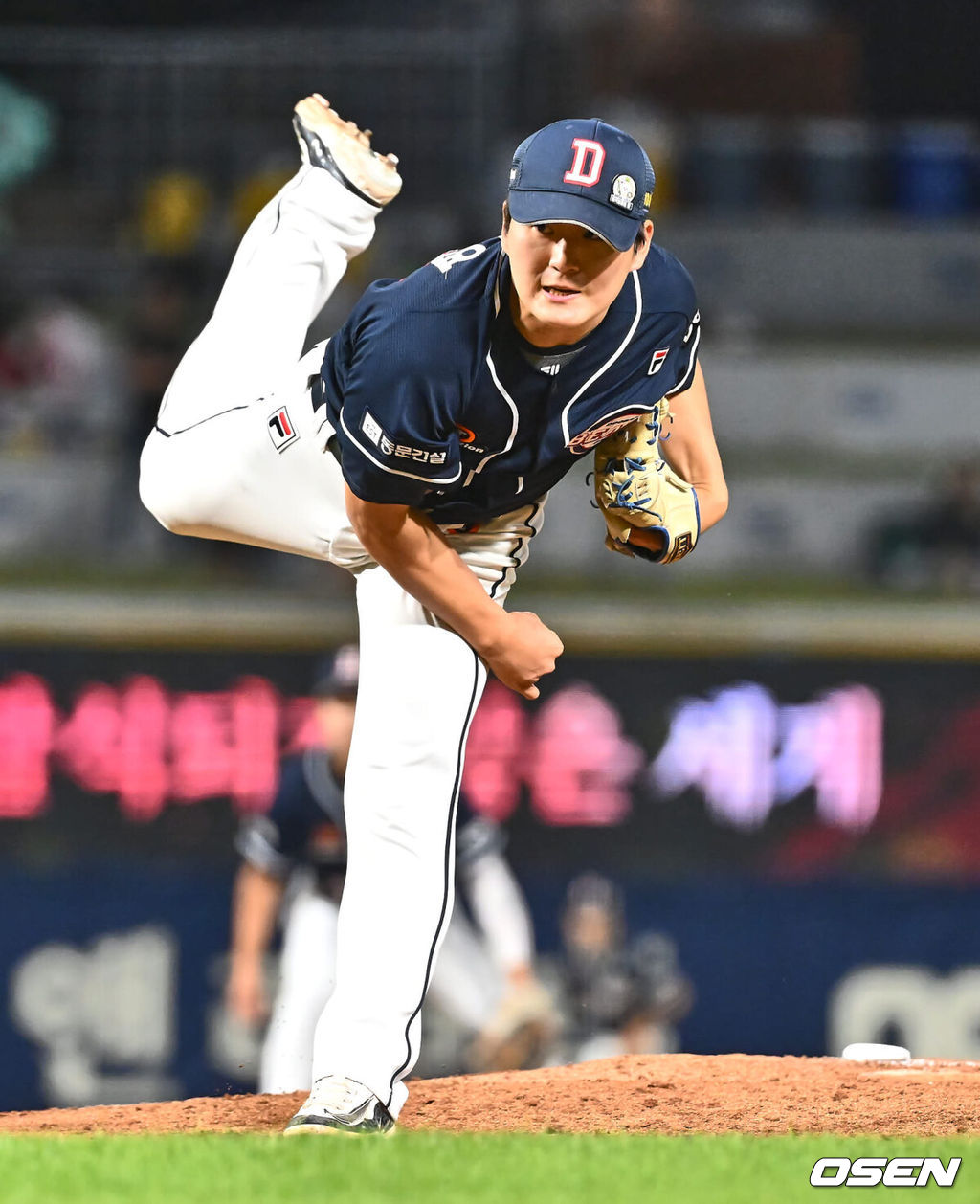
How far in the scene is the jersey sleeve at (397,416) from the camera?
3201 mm

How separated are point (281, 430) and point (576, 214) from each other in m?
0.95

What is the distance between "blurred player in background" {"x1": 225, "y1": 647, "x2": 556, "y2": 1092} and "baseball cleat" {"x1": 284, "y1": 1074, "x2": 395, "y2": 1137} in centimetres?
215

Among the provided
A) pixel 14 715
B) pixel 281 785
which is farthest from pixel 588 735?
pixel 14 715

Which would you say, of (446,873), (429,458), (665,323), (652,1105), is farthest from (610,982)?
(429,458)

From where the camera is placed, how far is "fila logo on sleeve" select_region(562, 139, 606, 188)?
3121mm

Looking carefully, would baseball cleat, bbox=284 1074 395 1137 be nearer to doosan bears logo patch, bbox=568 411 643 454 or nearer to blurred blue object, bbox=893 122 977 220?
doosan bears logo patch, bbox=568 411 643 454

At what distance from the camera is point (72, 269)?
10.4 meters

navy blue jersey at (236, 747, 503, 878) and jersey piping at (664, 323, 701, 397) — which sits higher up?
jersey piping at (664, 323, 701, 397)

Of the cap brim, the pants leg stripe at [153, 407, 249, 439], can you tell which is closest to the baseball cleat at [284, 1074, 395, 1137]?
the pants leg stripe at [153, 407, 249, 439]

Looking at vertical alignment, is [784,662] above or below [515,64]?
below

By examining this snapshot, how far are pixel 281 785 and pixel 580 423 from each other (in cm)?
387

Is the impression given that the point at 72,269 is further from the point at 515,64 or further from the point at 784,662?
the point at 784,662

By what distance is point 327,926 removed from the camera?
655 centimetres

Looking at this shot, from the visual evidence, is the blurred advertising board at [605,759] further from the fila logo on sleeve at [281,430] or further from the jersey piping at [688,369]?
the jersey piping at [688,369]
